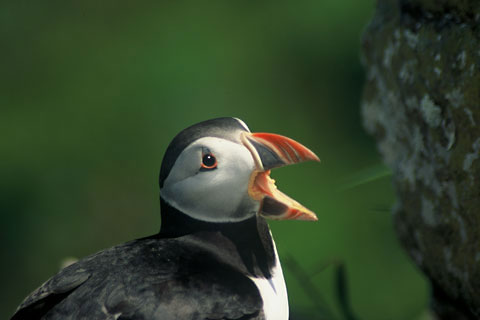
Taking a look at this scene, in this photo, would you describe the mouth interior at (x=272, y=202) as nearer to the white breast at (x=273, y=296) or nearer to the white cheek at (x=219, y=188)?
the white cheek at (x=219, y=188)

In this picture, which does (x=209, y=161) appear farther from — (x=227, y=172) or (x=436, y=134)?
(x=436, y=134)

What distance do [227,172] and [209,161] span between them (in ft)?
0.21

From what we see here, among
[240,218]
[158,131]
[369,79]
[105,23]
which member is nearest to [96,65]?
[105,23]

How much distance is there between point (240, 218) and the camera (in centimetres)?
231

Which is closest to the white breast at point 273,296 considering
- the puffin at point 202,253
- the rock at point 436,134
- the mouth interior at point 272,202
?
the puffin at point 202,253

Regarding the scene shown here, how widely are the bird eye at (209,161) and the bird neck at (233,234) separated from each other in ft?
0.63

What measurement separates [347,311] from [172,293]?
1064 mm

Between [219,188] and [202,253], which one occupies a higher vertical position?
[219,188]

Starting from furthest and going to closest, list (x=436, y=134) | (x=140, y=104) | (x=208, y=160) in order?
(x=140, y=104) → (x=436, y=134) → (x=208, y=160)

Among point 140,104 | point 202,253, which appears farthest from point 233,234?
point 140,104

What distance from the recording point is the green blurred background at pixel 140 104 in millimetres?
4516

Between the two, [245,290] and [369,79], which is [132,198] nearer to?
[369,79]

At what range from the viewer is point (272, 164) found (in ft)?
7.37

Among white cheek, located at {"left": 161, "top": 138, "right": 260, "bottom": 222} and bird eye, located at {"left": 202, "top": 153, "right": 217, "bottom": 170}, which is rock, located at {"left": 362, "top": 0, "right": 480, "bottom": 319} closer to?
white cheek, located at {"left": 161, "top": 138, "right": 260, "bottom": 222}
